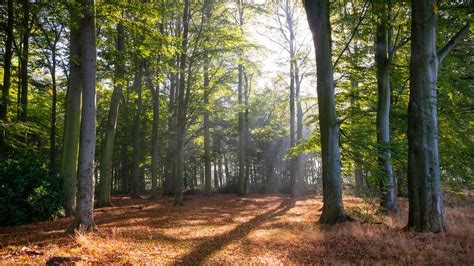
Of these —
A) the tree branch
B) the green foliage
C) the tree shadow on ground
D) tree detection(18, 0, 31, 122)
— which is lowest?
the tree shadow on ground

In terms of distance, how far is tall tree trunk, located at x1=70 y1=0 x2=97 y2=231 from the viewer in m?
7.34

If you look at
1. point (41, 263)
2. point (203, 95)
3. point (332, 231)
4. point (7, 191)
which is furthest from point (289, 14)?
point (41, 263)

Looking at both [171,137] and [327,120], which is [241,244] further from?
[171,137]

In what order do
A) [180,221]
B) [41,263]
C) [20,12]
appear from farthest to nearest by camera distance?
[20,12] → [180,221] → [41,263]

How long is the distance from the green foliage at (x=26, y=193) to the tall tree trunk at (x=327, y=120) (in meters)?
8.62

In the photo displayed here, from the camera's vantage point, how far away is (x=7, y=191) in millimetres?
9266

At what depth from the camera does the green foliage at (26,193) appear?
9273 mm

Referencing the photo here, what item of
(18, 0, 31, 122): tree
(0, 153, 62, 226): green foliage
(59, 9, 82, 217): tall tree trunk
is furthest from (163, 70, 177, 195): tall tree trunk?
(0, 153, 62, 226): green foliage

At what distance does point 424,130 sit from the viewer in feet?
24.0

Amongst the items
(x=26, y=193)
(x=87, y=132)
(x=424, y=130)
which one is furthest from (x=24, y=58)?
(x=424, y=130)

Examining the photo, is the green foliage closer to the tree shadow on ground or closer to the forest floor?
the forest floor

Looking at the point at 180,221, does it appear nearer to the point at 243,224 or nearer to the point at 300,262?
the point at 243,224

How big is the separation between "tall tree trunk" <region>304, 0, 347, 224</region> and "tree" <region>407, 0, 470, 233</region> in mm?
1975

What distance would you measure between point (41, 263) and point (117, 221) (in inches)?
196
